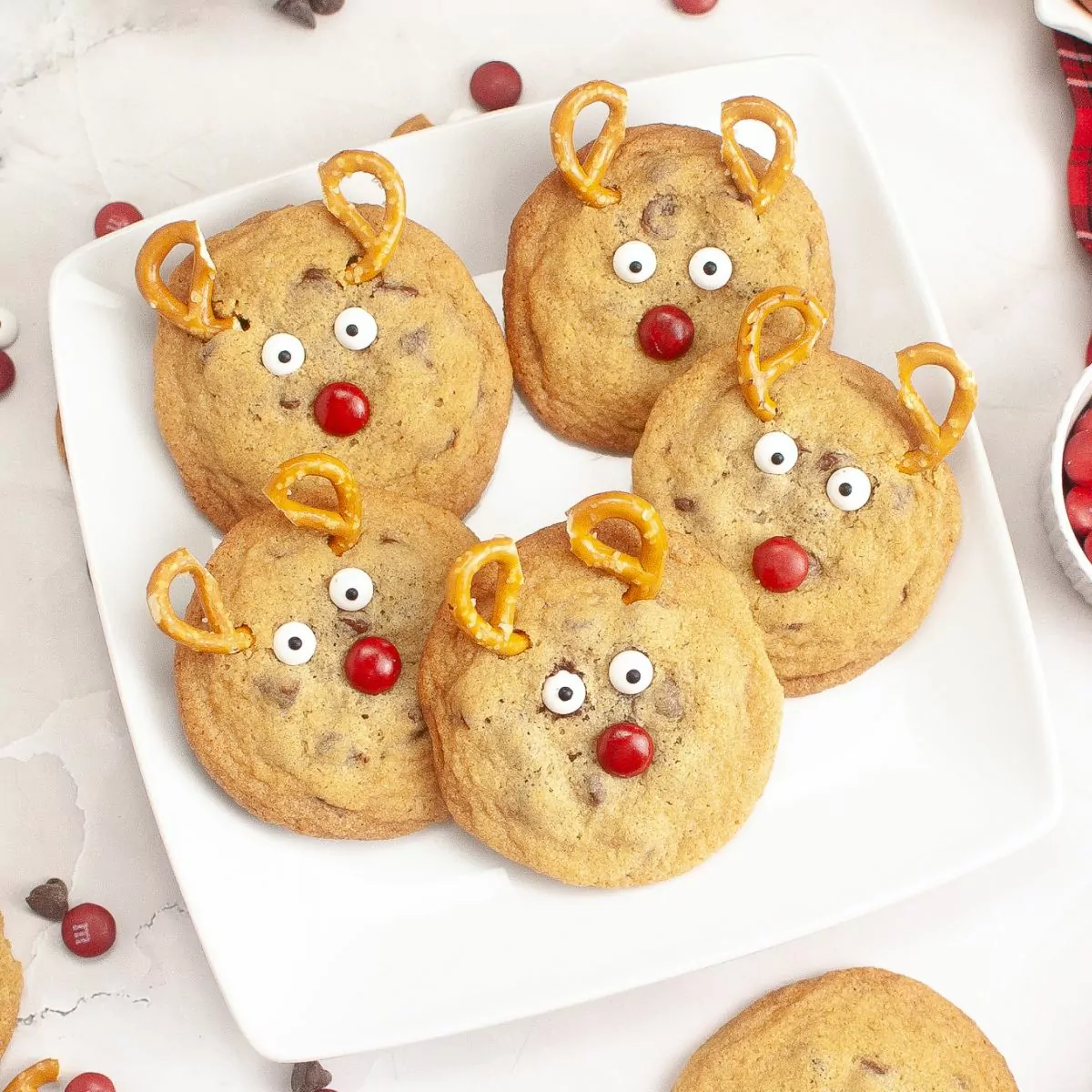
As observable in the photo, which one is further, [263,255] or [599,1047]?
[599,1047]

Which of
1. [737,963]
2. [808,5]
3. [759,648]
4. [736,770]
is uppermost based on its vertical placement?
[808,5]

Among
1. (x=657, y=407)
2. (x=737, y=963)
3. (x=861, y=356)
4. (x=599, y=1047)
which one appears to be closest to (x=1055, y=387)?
(x=861, y=356)

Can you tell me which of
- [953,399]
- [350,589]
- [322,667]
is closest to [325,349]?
[350,589]

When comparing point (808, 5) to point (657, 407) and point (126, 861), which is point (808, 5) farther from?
point (126, 861)

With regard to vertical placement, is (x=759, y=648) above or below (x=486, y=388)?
below

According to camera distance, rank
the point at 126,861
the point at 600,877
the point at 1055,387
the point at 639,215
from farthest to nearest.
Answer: the point at 1055,387 → the point at 126,861 → the point at 639,215 → the point at 600,877

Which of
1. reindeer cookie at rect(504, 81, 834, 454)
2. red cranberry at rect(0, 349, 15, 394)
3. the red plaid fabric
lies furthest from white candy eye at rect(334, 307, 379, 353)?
the red plaid fabric
